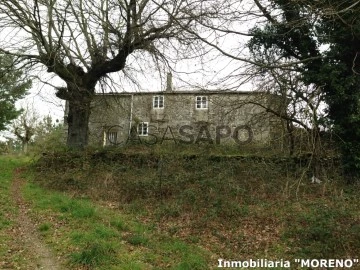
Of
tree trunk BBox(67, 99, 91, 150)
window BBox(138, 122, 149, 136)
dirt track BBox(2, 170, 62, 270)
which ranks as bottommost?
dirt track BBox(2, 170, 62, 270)

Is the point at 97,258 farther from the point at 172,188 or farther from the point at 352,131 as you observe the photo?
the point at 352,131

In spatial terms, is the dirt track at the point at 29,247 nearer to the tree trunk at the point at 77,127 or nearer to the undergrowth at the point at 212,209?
the undergrowth at the point at 212,209

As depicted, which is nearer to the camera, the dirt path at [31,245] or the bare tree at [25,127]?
Result: the dirt path at [31,245]

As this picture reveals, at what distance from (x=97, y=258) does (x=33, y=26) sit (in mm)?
12084

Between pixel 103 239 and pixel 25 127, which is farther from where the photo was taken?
pixel 25 127

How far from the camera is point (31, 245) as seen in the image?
7.18m

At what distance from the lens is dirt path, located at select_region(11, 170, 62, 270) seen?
6.25 m

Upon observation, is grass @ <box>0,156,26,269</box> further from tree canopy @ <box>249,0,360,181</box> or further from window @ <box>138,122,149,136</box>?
window @ <box>138,122,149,136</box>

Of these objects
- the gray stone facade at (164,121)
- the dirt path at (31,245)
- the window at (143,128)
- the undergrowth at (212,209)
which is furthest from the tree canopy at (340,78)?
the window at (143,128)

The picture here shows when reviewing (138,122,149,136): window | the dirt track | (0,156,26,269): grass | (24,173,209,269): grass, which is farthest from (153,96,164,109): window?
the dirt track

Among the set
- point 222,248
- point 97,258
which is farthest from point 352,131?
point 97,258

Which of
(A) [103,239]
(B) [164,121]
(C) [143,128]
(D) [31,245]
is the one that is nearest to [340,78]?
(A) [103,239]

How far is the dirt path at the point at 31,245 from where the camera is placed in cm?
625

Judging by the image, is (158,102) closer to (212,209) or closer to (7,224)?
(212,209)
